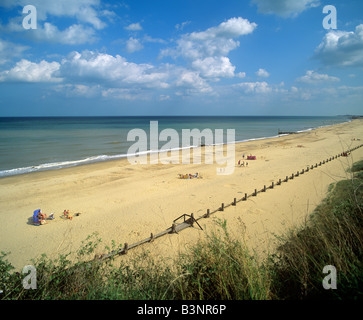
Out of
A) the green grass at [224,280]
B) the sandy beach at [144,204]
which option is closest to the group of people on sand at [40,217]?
the sandy beach at [144,204]

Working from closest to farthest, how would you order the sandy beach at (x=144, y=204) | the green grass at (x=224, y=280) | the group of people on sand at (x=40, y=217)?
the green grass at (x=224, y=280)
the sandy beach at (x=144, y=204)
the group of people on sand at (x=40, y=217)

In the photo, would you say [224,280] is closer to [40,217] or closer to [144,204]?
[144,204]

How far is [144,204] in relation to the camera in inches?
490

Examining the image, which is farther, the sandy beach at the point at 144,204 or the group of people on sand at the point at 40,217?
the group of people on sand at the point at 40,217

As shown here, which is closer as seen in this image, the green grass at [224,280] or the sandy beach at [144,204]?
the green grass at [224,280]

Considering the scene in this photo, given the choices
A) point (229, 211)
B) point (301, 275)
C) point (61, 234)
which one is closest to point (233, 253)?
point (301, 275)

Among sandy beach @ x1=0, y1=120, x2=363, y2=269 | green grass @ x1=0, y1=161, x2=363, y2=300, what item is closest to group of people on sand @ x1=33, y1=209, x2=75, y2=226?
sandy beach @ x1=0, y1=120, x2=363, y2=269

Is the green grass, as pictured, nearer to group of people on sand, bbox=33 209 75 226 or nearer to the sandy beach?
the sandy beach

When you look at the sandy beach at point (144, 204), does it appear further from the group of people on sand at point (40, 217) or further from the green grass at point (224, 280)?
the green grass at point (224, 280)

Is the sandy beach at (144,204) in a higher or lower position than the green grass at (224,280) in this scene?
lower

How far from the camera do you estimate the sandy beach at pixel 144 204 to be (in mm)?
8461

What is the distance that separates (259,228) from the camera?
29.3 ft

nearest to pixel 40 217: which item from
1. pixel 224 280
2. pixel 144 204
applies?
pixel 144 204

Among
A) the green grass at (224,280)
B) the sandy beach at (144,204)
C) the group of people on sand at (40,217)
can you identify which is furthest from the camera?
the group of people on sand at (40,217)
